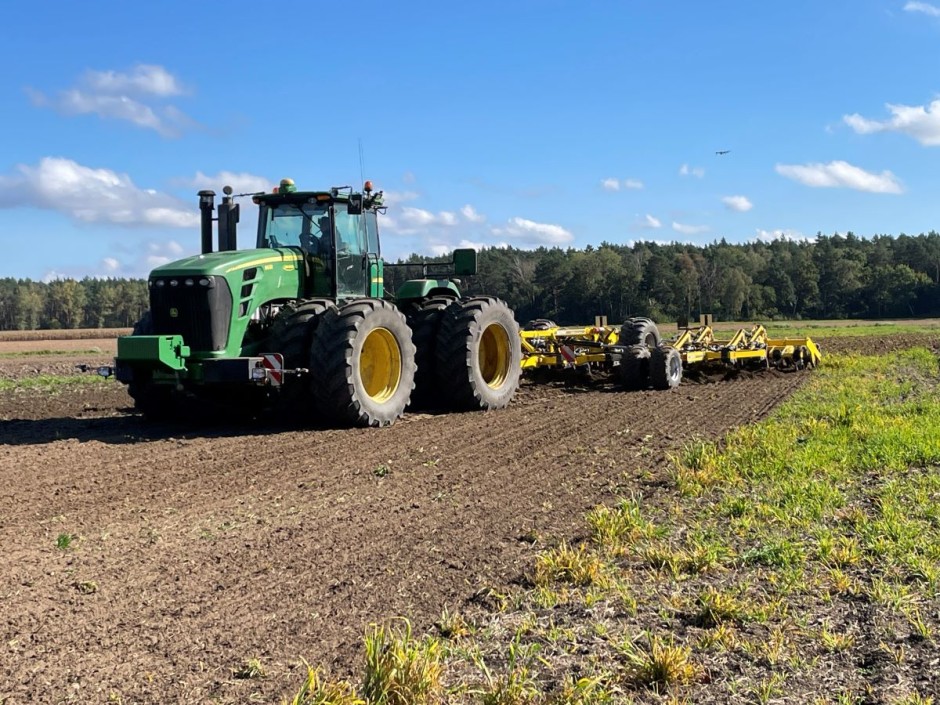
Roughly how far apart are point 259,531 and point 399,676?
2719 millimetres

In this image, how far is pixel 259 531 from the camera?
570 centimetres

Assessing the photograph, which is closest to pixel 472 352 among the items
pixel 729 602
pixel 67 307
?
pixel 729 602

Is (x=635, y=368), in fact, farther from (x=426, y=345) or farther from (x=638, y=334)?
(x=426, y=345)

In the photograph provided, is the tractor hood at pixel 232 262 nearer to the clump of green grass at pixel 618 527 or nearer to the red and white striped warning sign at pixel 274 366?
Answer: the red and white striped warning sign at pixel 274 366

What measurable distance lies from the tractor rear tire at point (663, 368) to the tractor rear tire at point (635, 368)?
0.16 meters

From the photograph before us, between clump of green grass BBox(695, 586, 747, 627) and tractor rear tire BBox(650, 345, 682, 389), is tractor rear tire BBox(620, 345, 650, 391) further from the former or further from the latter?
clump of green grass BBox(695, 586, 747, 627)

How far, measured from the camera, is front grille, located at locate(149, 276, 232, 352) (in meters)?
9.44

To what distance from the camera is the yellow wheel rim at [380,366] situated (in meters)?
10.6

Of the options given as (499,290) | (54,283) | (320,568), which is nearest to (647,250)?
(499,290)

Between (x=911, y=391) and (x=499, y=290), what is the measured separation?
5910cm

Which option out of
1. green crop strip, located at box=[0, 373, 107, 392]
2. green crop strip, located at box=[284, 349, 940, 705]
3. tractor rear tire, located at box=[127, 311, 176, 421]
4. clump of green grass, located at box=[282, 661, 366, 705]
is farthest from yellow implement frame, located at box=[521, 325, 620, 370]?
clump of green grass, located at box=[282, 661, 366, 705]

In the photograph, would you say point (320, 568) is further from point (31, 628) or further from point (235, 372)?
point (235, 372)

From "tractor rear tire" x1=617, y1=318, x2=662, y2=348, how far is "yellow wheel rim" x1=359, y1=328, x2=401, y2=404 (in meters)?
6.50

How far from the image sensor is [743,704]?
3.25 m
